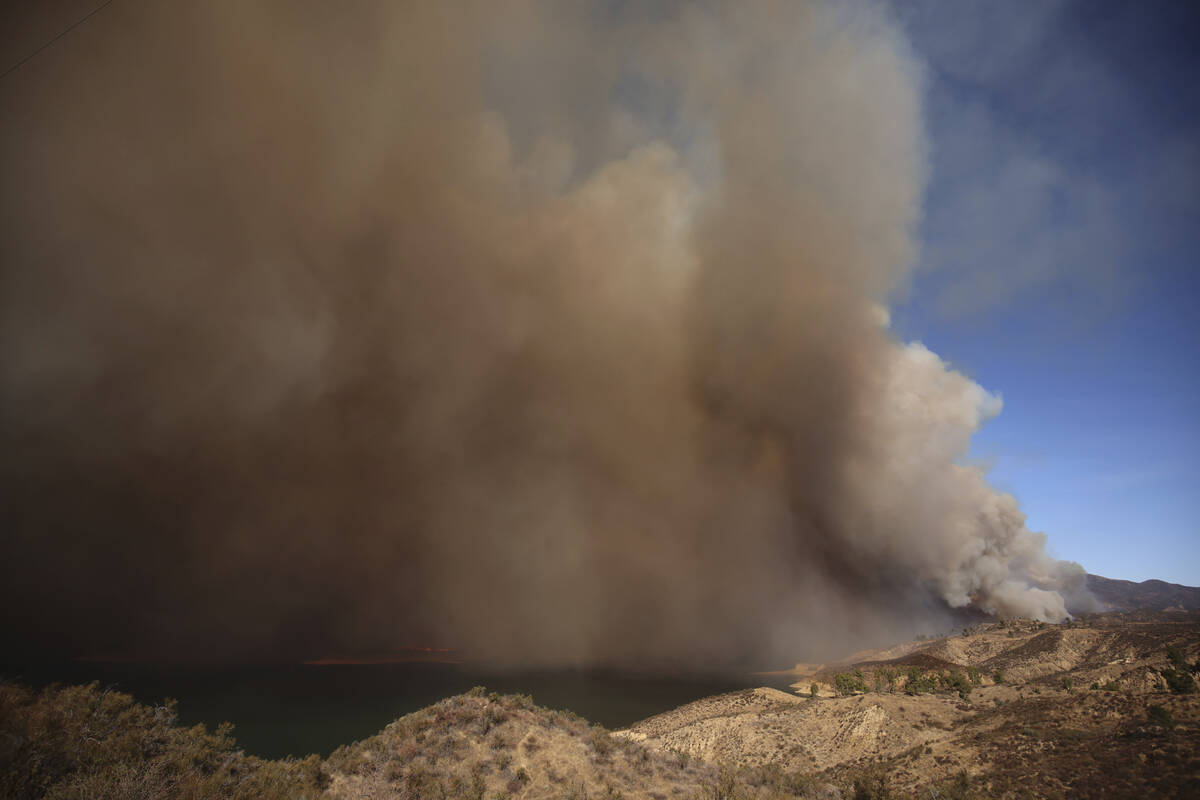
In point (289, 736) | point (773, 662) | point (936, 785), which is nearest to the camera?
point (936, 785)

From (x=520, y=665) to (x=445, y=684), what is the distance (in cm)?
1135

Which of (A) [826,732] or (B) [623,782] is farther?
(A) [826,732]

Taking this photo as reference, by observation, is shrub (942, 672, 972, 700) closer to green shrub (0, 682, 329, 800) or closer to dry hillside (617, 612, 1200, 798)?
dry hillside (617, 612, 1200, 798)

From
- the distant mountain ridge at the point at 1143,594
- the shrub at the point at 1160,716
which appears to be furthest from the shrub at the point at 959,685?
the distant mountain ridge at the point at 1143,594

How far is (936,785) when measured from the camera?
1409 cm

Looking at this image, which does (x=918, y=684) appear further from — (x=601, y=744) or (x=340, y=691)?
(x=340, y=691)

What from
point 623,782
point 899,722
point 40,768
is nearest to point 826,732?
point 899,722

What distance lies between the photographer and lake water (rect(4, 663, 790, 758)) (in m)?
25.1

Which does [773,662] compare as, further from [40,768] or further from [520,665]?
[40,768]

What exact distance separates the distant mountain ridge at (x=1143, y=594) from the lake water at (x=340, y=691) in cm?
13163

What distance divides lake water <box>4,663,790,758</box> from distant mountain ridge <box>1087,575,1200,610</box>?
131631 mm

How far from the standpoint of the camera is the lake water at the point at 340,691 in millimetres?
25109

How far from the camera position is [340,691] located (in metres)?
35.3

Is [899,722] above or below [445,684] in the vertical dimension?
above
